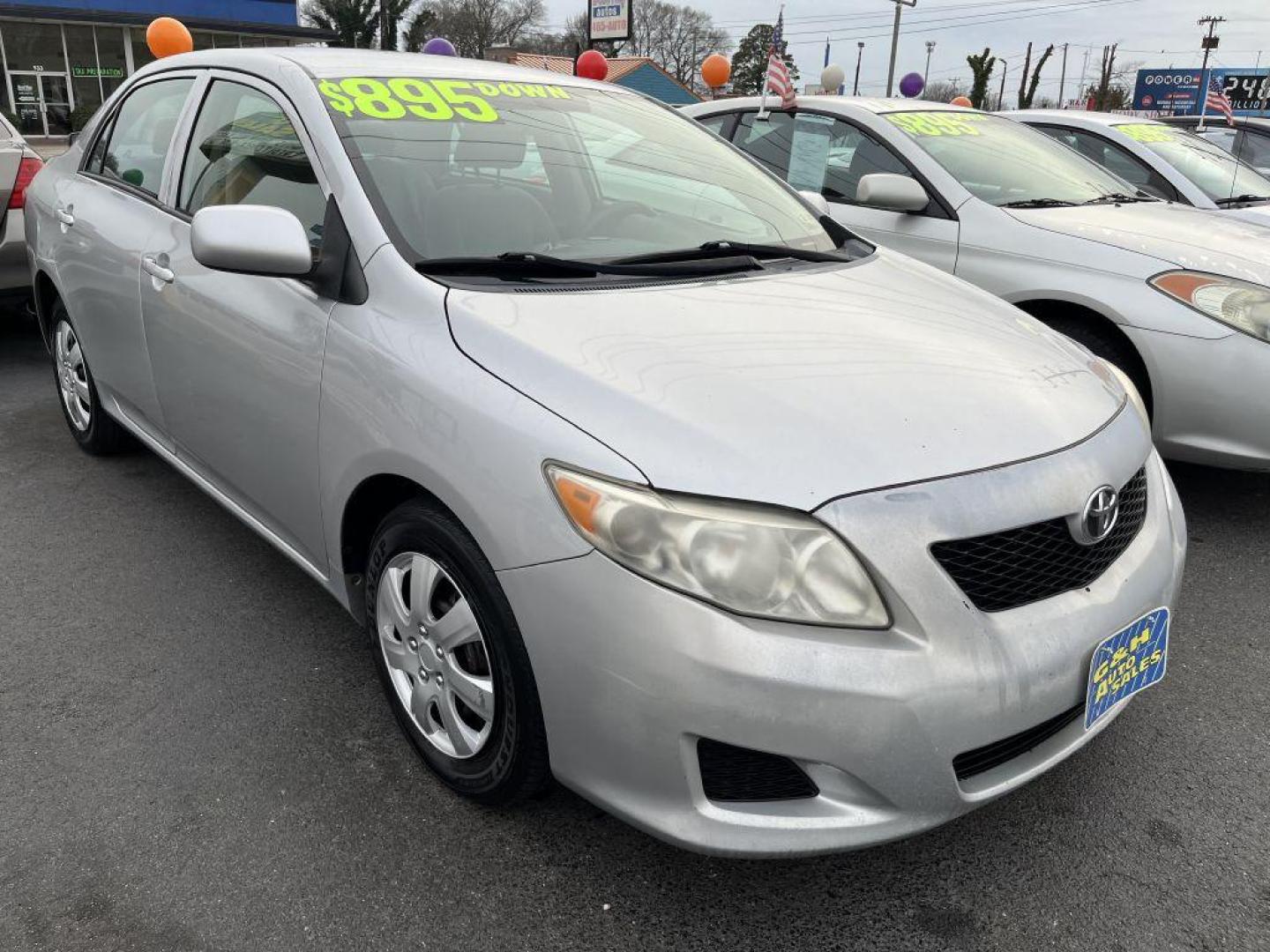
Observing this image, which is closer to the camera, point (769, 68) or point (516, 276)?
point (516, 276)

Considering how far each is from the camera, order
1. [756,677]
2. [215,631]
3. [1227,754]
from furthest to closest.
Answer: [215,631] → [1227,754] → [756,677]

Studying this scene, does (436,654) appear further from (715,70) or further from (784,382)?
(715,70)

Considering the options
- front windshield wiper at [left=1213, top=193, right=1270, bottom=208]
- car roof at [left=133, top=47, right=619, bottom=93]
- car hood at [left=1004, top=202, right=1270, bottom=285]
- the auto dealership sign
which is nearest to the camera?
car roof at [left=133, top=47, right=619, bottom=93]

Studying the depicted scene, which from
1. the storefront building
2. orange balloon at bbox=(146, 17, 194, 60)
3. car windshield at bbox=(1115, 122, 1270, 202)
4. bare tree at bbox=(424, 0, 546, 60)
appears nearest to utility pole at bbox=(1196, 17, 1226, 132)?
car windshield at bbox=(1115, 122, 1270, 202)

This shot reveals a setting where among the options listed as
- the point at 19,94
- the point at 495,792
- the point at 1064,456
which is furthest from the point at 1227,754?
the point at 19,94

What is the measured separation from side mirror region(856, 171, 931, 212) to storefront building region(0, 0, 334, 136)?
29.1 meters

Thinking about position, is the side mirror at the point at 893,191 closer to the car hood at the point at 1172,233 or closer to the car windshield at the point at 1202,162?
the car hood at the point at 1172,233

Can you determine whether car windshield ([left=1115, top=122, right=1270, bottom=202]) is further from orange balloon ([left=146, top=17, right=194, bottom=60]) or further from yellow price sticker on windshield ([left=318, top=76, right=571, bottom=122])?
orange balloon ([left=146, top=17, right=194, bottom=60])

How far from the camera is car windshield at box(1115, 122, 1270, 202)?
621cm

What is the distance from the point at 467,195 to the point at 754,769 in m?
1.57

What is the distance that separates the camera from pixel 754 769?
5.41 feet

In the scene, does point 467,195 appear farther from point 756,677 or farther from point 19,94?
point 19,94

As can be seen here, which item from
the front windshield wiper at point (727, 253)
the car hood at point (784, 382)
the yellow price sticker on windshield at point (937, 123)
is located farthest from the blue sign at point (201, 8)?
the car hood at point (784, 382)

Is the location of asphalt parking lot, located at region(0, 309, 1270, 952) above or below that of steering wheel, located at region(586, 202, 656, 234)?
below
